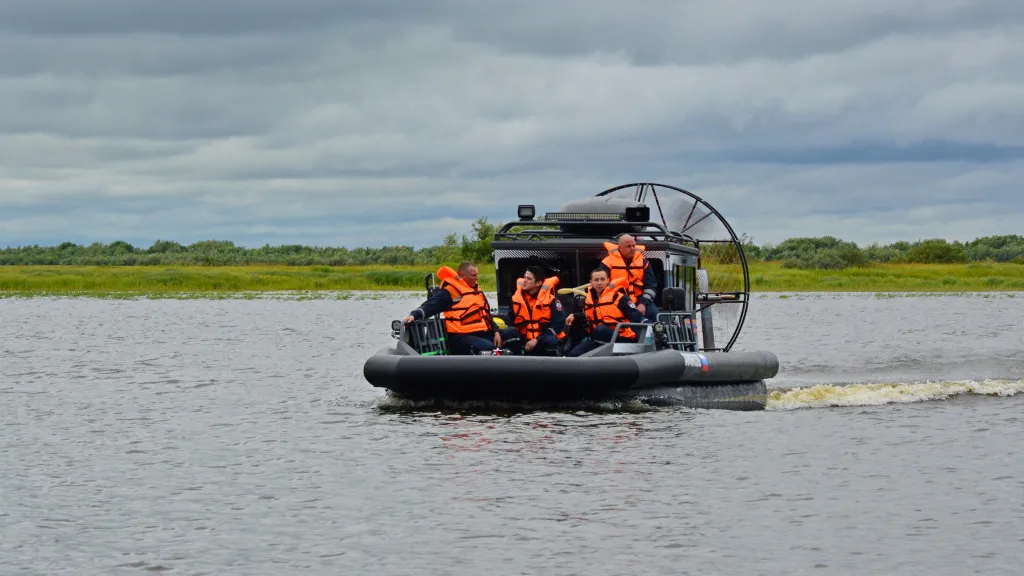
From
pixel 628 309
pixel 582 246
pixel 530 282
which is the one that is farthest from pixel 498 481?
pixel 582 246

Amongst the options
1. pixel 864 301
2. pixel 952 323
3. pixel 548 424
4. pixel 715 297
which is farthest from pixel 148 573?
pixel 864 301

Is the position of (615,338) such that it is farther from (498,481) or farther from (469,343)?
(498,481)

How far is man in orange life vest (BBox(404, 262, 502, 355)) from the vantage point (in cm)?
1577

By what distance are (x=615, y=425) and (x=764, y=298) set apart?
152ft

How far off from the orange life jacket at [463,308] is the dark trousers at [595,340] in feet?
3.60

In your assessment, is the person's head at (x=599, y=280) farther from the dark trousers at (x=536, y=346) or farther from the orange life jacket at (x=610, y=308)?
the dark trousers at (x=536, y=346)

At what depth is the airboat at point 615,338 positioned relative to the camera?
14.7m

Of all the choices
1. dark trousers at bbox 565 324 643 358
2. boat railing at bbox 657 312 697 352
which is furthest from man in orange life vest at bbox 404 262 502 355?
boat railing at bbox 657 312 697 352

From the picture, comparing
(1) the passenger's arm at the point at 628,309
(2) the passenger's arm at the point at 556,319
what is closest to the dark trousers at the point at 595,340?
(1) the passenger's arm at the point at 628,309

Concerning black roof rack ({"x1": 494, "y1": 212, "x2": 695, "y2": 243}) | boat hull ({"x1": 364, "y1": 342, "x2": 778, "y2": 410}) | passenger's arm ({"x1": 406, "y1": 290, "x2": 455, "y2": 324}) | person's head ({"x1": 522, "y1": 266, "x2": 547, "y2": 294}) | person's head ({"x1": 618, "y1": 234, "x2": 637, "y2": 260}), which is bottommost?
boat hull ({"x1": 364, "y1": 342, "x2": 778, "y2": 410})

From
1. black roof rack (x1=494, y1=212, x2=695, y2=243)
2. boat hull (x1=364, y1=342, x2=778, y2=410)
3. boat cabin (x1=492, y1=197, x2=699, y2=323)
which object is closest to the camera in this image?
boat hull (x1=364, y1=342, x2=778, y2=410)

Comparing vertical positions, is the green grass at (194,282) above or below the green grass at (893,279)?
above

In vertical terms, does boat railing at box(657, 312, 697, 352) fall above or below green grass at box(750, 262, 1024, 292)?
below

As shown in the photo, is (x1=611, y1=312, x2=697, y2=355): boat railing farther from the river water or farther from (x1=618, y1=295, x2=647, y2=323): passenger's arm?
the river water
